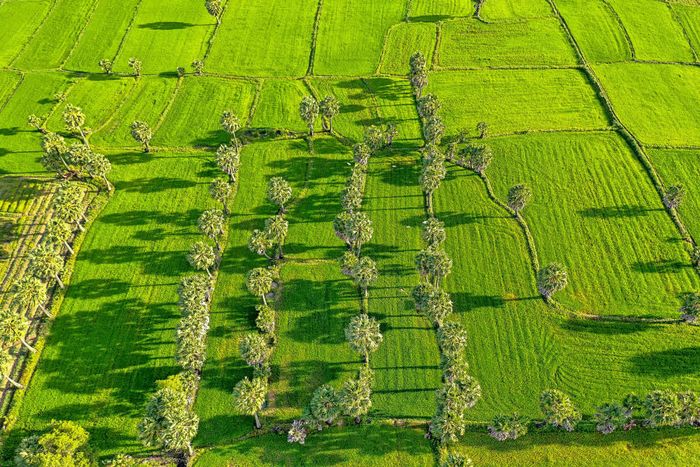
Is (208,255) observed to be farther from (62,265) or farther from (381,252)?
Result: (381,252)

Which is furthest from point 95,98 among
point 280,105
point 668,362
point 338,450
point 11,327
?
point 668,362

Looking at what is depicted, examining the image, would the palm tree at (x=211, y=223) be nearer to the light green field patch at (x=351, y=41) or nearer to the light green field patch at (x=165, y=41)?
the light green field patch at (x=351, y=41)

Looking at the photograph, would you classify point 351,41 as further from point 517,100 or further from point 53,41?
point 53,41

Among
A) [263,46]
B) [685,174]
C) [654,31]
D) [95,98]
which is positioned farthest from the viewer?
[263,46]

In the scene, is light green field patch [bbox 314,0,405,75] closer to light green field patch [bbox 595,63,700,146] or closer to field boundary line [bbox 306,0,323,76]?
field boundary line [bbox 306,0,323,76]

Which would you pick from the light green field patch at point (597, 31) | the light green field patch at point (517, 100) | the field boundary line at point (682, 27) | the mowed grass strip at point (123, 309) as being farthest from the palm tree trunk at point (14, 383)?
the field boundary line at point (682, 27)

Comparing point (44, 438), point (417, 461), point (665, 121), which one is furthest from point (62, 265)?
point (665, 121)

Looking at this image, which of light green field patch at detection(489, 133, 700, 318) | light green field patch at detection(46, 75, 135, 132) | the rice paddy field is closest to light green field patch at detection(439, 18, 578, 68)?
the rice paddy field
